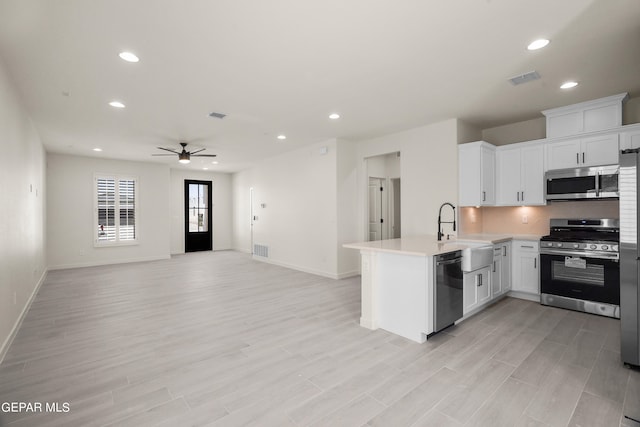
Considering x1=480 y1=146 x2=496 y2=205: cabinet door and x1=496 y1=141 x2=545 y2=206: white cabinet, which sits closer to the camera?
x1=496 y1=141 x2=545 y2=206: white cabinet

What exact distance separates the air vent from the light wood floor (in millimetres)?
2871

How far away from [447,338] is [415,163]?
3.18 m

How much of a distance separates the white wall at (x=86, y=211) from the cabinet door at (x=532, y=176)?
9043 mm

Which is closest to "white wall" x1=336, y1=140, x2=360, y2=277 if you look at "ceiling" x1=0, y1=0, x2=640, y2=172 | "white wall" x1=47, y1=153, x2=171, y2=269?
"ceiling" x1=0, y1=0, x2=640, y2=172

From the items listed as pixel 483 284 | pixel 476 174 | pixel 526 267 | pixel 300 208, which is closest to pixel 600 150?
pixel 476 174

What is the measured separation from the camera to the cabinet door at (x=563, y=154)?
4.29 metres

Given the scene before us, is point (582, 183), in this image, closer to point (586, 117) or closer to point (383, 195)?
point (586, 117)

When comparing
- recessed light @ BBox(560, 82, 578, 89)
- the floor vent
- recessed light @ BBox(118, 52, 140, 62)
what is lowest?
the floor vent

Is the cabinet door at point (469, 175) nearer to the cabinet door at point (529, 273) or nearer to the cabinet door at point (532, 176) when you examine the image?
the cabinet door at point (532, 176)

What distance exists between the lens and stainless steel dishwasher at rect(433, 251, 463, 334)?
126 inches

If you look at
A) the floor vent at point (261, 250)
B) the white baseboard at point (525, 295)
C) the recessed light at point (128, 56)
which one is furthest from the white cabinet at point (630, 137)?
the floor vent at point (261, 250)

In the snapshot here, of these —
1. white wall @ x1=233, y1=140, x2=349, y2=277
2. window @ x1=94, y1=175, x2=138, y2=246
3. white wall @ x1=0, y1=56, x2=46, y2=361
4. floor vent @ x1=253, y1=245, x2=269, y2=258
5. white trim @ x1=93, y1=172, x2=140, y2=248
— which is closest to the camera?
white wall @ x1=0, y1=56, x2=46, y2=361

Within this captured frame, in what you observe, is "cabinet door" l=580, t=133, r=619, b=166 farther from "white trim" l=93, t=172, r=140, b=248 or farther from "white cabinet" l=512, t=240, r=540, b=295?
"white trim" l=93, t=172, r=140, b=248

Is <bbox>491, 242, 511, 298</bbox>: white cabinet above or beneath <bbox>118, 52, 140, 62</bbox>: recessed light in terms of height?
beneath
